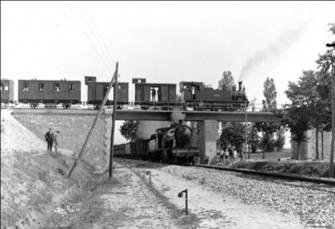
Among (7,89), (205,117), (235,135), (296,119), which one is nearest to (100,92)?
(7,89)

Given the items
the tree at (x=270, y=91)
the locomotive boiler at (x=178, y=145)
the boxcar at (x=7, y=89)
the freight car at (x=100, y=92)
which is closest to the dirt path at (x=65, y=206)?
the locomotive boiler at (x=178, y=145)

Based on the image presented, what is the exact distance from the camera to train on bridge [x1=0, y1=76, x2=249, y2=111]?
2047 inches

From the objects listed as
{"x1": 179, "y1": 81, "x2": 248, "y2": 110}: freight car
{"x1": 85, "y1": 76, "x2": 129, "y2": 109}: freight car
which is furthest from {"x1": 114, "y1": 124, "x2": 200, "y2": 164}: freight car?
{"x1": 179, "y1": 81, "x2": 248, "y2": 110}: freight car

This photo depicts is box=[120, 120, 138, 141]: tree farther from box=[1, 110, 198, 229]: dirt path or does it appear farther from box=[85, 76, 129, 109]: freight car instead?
box=[1, 110, 198, 229]: dirt path

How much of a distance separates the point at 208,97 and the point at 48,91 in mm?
21624

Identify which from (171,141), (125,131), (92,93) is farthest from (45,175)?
(125,131)

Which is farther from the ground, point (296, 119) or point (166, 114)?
point (166, 114)

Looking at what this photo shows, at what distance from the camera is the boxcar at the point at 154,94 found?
2106 inches

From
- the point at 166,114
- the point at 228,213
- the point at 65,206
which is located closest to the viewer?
the point at 228,213

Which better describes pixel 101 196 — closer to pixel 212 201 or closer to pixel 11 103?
pixel 212 201

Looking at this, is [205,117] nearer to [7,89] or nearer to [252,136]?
[252,136]

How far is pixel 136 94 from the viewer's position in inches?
2106

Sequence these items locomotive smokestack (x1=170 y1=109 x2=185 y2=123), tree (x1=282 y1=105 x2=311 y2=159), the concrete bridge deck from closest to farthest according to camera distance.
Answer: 1. tree (x1=282 y1=105 x2=311 y2=159)
2. the concrete bridge deck
3. locomotive smokestack (x1=170 y1=109 x2=185 y2=123)

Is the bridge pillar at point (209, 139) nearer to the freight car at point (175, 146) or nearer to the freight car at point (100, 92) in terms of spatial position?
the freight car at point (175, 146)
